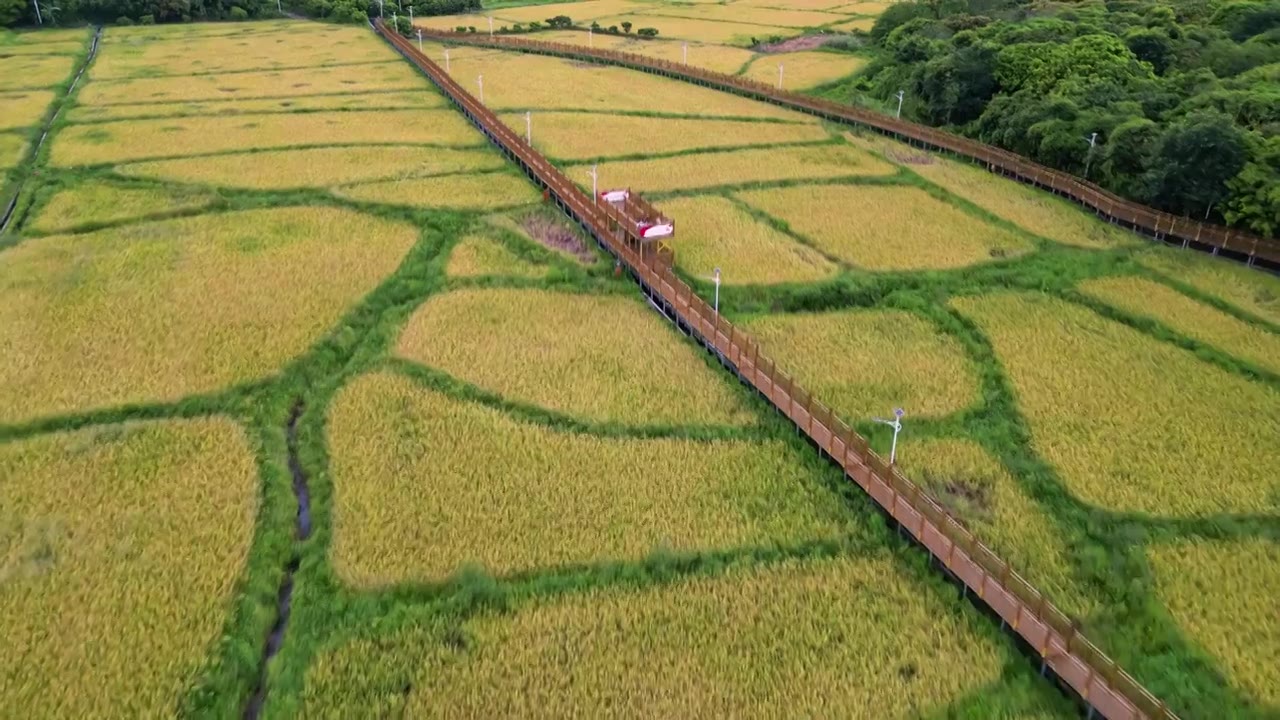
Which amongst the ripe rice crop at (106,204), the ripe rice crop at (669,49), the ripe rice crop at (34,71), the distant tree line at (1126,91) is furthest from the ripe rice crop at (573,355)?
the ripe rice crop at (34,71)

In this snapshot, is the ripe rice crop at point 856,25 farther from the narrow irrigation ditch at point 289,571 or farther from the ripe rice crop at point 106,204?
the narrow irrigation ditch at point 289,571

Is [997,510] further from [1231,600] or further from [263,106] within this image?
[263,106]

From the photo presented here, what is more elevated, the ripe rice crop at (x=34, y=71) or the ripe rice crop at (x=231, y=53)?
the ripe rice crop at (x=231, y=53)

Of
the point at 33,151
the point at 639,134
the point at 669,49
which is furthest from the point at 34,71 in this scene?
the point at 669,49

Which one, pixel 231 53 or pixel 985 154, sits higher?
pixel 231 53

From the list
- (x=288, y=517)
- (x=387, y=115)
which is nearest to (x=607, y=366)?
(x=288, y=517)
